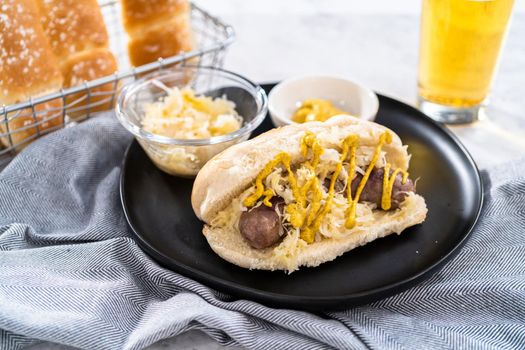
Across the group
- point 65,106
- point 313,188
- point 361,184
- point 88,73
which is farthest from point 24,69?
point 361,184

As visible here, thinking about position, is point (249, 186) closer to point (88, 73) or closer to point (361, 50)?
point (88, 73)

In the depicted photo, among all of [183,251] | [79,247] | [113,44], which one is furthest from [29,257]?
[113,44]

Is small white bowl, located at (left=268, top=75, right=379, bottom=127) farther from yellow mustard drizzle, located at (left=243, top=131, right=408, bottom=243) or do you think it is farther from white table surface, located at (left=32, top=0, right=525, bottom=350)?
yellow mustard drizzle, located at (left=243, top=131, right=408, bottom=243)

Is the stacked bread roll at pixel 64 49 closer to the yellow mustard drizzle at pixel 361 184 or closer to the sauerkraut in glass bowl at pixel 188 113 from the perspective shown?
the sauerkraut in glass bowl at pixel 188 113

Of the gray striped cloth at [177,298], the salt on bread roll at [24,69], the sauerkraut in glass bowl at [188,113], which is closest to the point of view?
the gray striped cloth at [177,298]

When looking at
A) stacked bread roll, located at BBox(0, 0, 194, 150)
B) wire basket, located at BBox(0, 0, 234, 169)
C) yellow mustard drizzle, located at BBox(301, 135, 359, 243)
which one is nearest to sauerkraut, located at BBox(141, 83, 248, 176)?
wire basket, located at BBox(0, 0, 234, 169)

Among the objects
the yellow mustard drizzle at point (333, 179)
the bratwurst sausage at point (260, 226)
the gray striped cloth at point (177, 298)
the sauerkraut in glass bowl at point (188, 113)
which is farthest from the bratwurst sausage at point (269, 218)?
the sauerkraut in glass bowl at point (188, 113)
